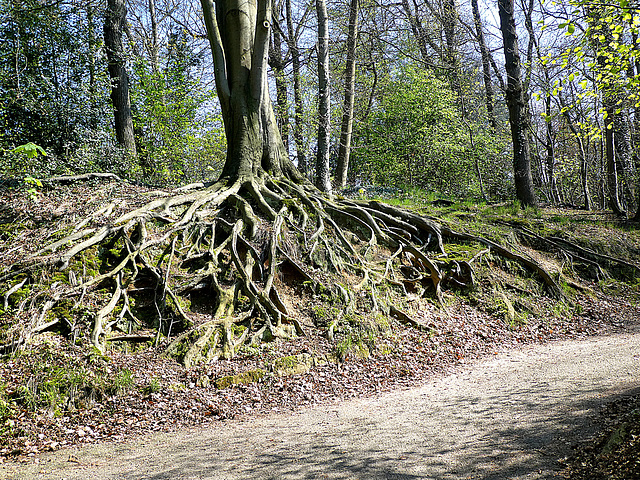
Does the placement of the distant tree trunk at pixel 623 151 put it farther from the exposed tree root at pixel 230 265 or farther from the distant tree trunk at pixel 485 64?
the exposed tree root at pixel 230 265

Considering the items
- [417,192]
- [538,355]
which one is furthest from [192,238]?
[417,192]

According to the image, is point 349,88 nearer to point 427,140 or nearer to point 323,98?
point 323,98

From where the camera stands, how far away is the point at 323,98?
42.7 ft

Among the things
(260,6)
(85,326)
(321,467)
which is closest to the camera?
(321,467)

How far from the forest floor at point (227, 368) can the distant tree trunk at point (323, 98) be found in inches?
183

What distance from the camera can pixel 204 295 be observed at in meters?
7.61

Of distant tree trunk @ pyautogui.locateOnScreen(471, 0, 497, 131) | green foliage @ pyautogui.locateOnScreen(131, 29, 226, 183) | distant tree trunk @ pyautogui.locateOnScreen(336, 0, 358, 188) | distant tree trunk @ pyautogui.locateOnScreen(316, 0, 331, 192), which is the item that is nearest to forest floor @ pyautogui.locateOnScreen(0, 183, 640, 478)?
distant tree trunk @ pyautogui.locateOnScreen(316, 0, 331, 192)

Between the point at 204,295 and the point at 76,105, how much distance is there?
30.1ft

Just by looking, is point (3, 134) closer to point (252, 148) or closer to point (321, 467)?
point (252, 148)

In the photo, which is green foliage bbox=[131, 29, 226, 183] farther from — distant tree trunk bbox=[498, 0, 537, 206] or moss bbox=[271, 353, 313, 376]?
distant tree trunk bbox=[498, 0, 537, 206]

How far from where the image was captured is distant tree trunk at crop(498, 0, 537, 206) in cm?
1452

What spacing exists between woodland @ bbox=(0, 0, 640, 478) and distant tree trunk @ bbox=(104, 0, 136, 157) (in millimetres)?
64

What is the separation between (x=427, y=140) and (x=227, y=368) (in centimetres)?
1646

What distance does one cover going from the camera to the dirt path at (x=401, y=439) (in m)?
3.67
